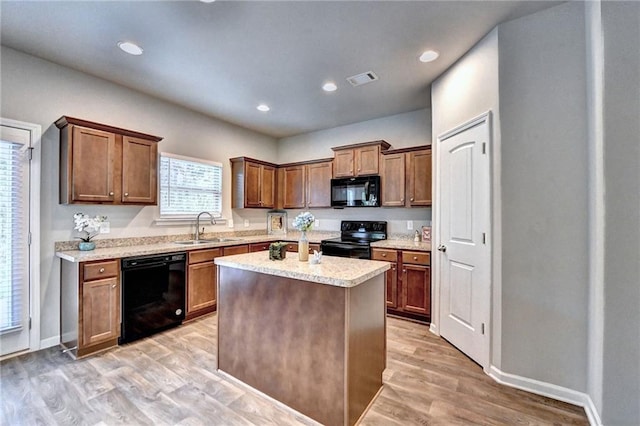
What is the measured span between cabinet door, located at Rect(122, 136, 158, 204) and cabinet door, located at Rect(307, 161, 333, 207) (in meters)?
2.38

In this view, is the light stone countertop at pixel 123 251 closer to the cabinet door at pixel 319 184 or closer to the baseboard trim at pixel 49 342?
the baseboard trim at pixel 49 342

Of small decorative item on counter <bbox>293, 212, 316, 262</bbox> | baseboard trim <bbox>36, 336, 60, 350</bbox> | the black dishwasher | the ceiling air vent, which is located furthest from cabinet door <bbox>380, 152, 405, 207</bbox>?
baseboard trim <bbox>36, 336, 60, 350</bbox>

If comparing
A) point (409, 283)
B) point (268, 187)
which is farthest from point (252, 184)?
point (409, 283)

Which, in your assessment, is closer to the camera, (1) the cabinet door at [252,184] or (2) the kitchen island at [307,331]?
(2) the kitchen island at [307,331]

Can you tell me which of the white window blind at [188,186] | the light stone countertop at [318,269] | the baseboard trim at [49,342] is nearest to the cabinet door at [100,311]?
the baseboard trim at [49,342]

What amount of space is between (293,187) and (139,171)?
8.19 feet

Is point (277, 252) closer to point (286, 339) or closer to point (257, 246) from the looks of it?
point (286, 339)

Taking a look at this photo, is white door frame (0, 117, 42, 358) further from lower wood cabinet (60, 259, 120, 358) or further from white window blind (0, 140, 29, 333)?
lower wood cabinet (60, 259, 120, 358)

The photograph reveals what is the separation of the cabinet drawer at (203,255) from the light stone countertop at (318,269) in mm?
1473

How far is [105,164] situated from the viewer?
3025 mm

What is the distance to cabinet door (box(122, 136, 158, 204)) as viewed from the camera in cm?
320

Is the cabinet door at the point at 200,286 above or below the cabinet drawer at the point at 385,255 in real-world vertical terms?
below

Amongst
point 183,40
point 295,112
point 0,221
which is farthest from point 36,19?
point 295,112

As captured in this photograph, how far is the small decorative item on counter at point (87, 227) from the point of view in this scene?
294 centimetres
